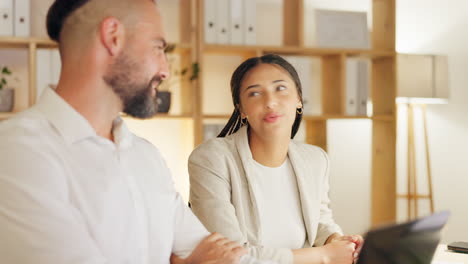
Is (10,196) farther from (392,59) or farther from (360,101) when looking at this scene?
(392,59)

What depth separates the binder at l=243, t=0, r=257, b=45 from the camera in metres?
3.80

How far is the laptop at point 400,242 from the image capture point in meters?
1.00

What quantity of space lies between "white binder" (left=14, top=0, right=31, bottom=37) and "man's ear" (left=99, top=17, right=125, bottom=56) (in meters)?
2.37

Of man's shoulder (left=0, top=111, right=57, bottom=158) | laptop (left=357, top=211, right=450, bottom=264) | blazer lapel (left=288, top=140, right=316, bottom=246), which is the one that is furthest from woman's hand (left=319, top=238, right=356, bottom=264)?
man's shoulder (left=0, top=111, right=57, bottom=158)

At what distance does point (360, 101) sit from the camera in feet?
13.5

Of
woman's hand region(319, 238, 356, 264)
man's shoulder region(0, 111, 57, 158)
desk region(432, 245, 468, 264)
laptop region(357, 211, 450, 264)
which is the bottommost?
desk region(432, 245, 468, 264)

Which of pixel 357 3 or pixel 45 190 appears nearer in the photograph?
pixel 45 190

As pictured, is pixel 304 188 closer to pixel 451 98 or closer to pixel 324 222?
pixel 324 222

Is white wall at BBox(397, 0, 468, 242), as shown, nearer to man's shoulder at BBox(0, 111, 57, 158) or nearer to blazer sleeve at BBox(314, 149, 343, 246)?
blazer sleeve at BBox(314, 149, 343, 246)

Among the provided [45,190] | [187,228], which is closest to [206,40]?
[187,228]

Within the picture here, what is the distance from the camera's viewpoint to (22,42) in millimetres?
3436

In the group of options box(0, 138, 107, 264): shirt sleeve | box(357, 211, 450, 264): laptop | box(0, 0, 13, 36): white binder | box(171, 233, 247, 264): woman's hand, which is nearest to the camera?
box(357, 211, 450, 264): laptop

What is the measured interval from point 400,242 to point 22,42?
115 inches

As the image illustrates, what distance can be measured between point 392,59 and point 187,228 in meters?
3.10
